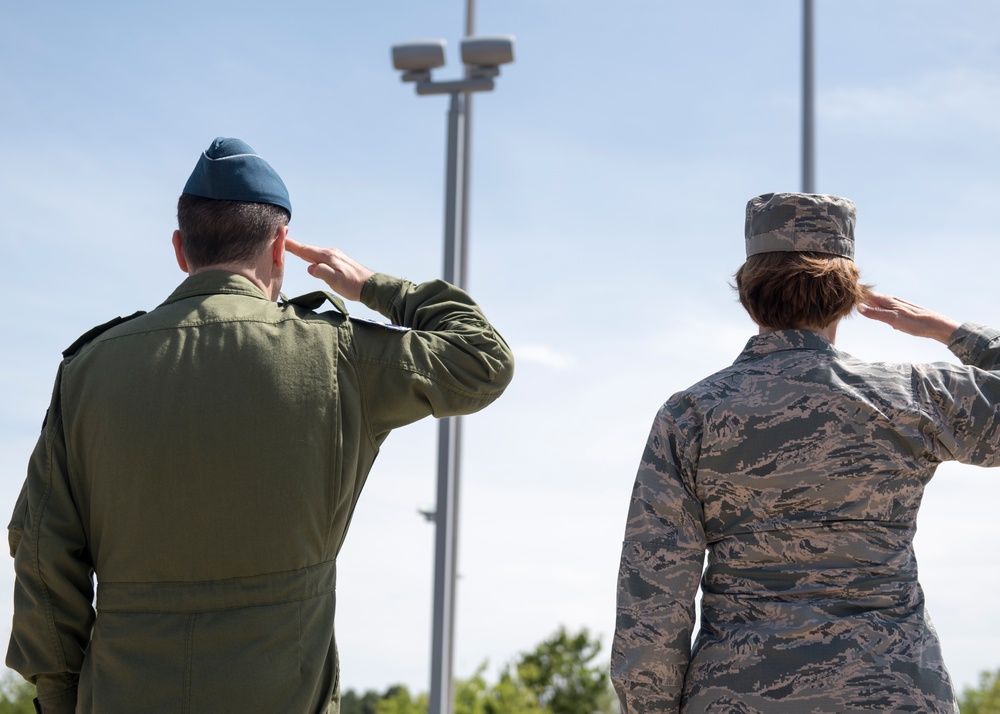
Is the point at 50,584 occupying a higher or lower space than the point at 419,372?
lower

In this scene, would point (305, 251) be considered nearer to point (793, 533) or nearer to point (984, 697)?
point (793, 533)

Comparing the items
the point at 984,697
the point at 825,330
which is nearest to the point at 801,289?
the point at 825,330

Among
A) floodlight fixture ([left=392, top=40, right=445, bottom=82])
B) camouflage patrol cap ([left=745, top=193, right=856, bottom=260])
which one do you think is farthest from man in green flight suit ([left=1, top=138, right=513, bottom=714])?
floodlight fixture ([left=392, top=40, right=445, bottom=82])

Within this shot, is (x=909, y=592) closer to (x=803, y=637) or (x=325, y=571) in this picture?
(x=803, y=637)

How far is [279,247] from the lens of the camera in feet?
9.09

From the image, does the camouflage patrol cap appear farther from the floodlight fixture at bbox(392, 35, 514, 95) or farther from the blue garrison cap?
the floodlight fixture at bbox(392, 35, 514, 95)

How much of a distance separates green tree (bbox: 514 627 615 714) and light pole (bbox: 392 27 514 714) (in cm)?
1019

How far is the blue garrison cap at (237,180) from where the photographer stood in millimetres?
2697

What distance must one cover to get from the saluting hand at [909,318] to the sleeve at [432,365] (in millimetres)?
1155

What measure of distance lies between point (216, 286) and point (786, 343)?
1.49 meters

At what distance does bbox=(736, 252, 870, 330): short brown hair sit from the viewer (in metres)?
2.90

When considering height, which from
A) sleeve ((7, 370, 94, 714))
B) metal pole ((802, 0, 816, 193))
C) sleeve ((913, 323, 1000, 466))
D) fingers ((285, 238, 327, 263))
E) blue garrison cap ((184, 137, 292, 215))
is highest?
metal pole ((802, 0, 816, 193))

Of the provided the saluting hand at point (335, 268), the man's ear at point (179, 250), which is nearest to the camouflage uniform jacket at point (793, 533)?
the saluting hand at point (335, 268)

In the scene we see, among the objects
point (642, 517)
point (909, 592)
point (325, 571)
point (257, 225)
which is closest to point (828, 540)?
point (909, 592)
